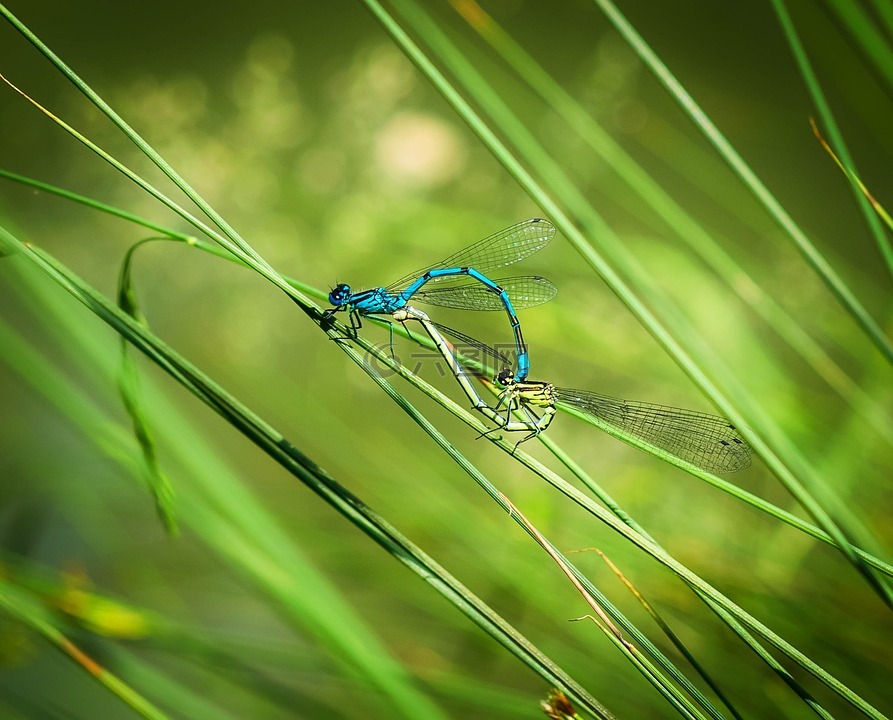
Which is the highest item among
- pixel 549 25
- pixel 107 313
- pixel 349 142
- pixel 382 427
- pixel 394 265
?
pixel 549 25

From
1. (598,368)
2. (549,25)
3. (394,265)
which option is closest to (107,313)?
(394,265)

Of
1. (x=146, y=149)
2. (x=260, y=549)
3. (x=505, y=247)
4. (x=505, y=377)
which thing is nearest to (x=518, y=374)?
(x=505, y=377)

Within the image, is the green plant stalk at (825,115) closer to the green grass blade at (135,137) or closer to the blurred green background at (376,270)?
the green grass blade at (135,137)

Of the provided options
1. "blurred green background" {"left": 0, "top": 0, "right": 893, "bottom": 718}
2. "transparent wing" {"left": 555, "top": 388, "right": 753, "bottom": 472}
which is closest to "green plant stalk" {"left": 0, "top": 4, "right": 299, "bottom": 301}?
"transparent wing" {"left": 555, "top": 388, "right": 753, "bottom": 472}

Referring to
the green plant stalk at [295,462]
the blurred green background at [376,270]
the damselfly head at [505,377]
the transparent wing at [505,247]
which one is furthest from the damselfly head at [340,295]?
the blurred green background at [376,270]

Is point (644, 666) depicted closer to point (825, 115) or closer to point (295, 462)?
point (295, 462)

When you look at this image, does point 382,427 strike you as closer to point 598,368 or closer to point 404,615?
point 404,615

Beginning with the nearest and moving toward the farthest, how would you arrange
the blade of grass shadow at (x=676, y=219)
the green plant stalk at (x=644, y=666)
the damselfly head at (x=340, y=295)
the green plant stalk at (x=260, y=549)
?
the green plant stalk at (x=644, y=666), the green plant stalk at (x=260, y=549), the blade of grass shadow at (x=676, y=219), the damselfly head at (x=340, y=295)

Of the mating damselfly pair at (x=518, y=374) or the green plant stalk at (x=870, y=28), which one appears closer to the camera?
the green plant stalk at (x=870, y=28)
